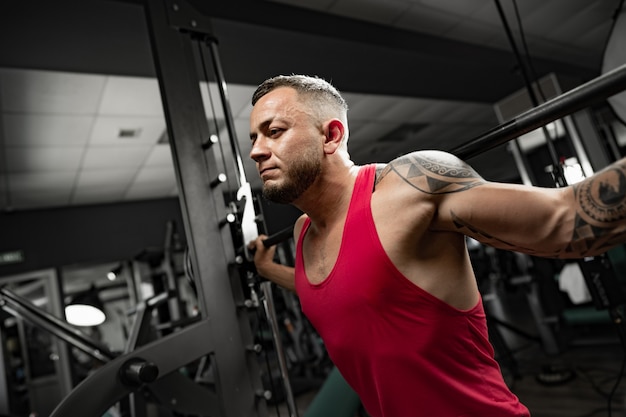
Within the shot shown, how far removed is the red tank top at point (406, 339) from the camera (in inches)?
34.3

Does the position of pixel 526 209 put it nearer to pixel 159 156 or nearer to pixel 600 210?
pixel 600 210

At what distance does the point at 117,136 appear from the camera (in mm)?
4512

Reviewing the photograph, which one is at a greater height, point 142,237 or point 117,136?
point 117,136

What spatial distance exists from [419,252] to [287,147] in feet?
1.38

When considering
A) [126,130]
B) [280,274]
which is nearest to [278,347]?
[280,274]

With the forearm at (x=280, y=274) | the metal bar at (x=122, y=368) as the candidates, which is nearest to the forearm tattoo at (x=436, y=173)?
the forearm at (x=280, y=274)

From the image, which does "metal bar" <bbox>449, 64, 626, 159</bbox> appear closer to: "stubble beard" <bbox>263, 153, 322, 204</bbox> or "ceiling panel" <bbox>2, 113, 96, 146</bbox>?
"stubble beard" <bbox>263, 153, 322, 204</bbox>

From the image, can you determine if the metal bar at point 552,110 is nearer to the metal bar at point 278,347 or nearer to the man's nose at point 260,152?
the man's nose at point 260,152

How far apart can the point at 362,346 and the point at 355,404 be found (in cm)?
92

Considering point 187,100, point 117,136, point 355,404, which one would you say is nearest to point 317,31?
point 187,100

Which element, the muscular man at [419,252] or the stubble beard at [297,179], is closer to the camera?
the muscular man at [419,252]

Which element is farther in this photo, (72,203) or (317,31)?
(72,203)

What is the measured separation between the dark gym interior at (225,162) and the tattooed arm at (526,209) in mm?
134

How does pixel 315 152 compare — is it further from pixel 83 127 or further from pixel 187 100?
pixel 83 127
